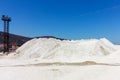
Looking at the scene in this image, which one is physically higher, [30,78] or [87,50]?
[87,50]

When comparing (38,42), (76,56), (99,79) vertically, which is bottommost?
(99,79)

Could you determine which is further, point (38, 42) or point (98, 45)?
point (38, 42)

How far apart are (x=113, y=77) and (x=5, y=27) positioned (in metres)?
32.9

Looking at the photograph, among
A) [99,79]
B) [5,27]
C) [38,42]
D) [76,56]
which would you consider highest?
[5,27]

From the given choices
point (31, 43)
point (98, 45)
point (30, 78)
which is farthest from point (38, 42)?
point (30, 78)

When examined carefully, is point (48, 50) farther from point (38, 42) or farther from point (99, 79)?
point (99, 79)

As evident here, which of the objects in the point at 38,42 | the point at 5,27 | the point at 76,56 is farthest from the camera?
the point at 5,27

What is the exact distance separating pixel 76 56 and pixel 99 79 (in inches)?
653

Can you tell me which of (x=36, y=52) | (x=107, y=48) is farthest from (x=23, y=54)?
(x=107, y=48)

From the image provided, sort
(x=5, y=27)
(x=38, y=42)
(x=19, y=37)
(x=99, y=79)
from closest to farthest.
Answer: (x=99, y=79) < (x=38, y=42) < (x=5, y=27) < (x=19, y=37)

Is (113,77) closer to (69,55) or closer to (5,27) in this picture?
(69,55)

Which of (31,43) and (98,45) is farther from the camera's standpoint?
(31,43)

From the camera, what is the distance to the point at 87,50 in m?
31.3

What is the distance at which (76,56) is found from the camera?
1161 inches
